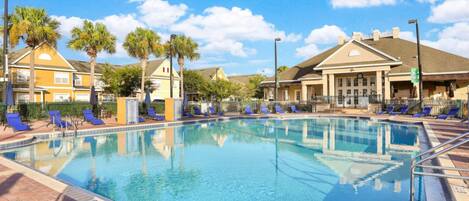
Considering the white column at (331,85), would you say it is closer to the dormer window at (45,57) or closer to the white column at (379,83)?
the white column at (379,83)

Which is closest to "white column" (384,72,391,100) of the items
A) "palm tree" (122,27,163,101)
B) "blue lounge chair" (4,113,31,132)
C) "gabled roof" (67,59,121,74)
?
"palm tree" (122,27,163,101)

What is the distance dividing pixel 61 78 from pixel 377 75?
33499 millimetres

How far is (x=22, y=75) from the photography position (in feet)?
108

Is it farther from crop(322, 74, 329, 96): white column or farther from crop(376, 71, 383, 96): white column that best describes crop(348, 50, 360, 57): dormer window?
crop(322, 74, 329, 96): white column

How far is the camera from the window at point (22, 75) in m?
32.6

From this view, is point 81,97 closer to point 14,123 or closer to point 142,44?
point 142,44

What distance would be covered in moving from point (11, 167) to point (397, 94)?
3241 cm

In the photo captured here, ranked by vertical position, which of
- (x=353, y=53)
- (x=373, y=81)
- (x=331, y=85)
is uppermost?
(x=353, y=53)

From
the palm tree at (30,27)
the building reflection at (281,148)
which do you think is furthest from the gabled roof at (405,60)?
the palm tree at (30,27)

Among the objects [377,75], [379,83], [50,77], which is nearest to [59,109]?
[50,77]

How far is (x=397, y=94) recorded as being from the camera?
105ft

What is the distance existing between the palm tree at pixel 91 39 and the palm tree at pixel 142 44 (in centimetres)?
289

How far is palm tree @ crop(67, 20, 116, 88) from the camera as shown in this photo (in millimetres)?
28359

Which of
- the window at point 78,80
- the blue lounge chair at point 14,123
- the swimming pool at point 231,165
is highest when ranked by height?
the window at point 78,80
